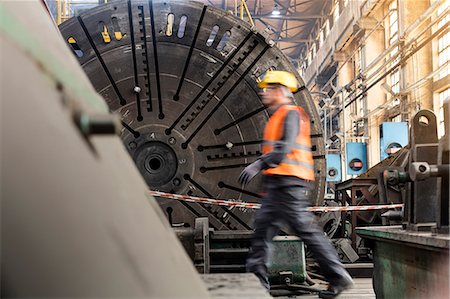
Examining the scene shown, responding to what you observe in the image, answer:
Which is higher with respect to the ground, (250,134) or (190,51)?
(190,51)

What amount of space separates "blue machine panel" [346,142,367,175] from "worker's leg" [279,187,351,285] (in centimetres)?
915

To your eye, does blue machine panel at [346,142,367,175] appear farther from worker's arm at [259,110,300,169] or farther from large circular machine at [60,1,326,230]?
worker's arm at [259,110,300,169]

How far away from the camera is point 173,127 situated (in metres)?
4.98

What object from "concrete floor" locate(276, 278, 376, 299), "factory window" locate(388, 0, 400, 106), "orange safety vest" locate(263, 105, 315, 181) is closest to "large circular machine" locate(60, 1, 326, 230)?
"concrete floor" locate(276, 278, 376, 299)

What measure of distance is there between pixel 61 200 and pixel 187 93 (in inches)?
169

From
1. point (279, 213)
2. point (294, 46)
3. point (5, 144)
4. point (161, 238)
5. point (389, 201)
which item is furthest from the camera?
point (294, 46)

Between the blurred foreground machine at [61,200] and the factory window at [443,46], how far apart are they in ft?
30.8

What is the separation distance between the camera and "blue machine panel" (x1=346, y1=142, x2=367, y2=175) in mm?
11820

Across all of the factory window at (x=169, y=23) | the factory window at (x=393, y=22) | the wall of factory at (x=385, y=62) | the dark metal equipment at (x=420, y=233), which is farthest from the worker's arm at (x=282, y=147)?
the factory window at (x=393, y=22)

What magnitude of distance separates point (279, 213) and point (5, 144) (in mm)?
2296

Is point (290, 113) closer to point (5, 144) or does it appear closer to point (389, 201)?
point (5, 144)

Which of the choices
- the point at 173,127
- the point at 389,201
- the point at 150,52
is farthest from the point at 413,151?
the point at 389,201

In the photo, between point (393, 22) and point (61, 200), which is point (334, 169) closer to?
point (393, 22)

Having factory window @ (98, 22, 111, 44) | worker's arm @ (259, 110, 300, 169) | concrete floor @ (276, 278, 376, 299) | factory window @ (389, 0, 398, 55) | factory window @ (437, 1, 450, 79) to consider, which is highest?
factory window @ (389, 0, 398, 55)
